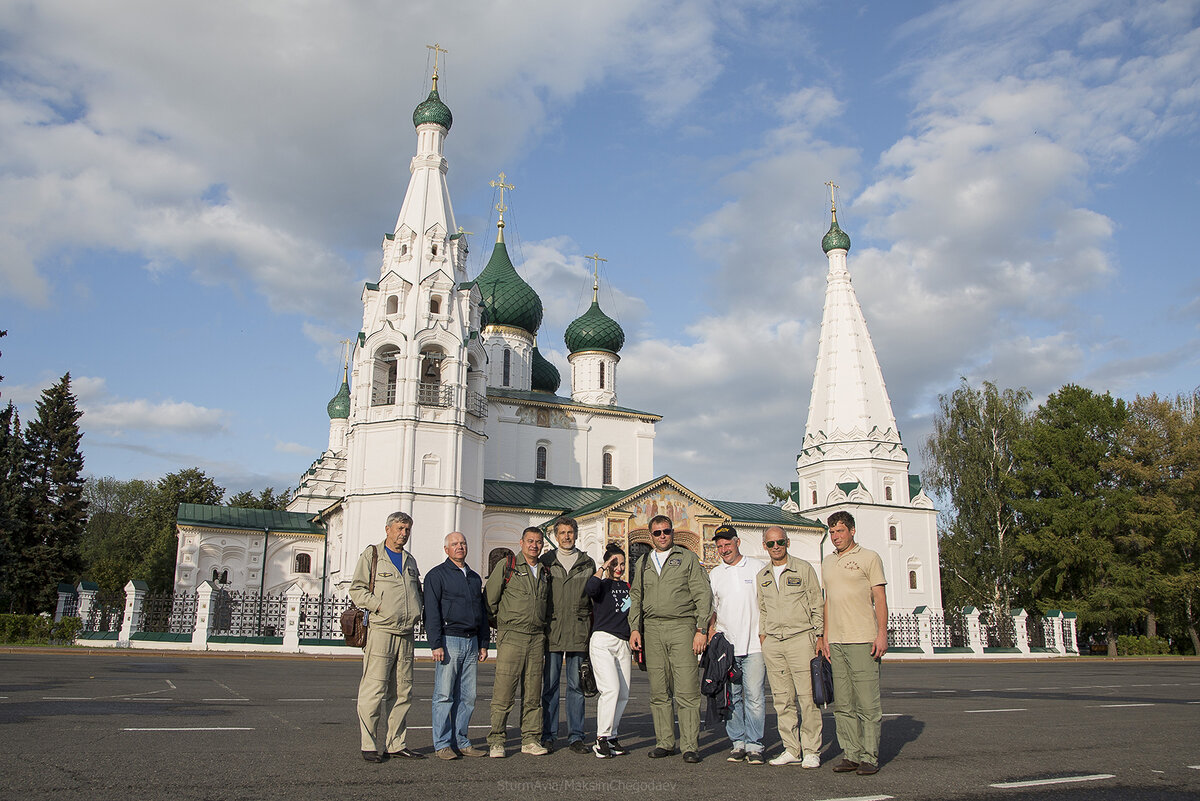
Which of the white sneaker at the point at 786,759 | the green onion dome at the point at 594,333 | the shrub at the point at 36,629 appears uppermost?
the green onion dome at the point at 594,333

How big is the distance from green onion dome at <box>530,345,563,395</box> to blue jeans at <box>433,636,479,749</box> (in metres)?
36.6

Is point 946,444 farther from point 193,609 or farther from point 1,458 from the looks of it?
point 1,458

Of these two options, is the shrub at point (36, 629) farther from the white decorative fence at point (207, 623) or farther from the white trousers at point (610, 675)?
the white trousers at point (610, 675)

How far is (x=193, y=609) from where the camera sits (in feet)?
80.4

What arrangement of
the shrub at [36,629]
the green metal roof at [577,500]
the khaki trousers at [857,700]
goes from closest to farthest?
the khaki trousers at [857,700]
the shrub at [36,629]
the green metal roof at [577,500]

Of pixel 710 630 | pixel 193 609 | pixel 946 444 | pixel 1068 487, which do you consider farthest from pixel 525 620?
pixel 946 444

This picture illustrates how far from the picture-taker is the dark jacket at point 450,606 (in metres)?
6.73

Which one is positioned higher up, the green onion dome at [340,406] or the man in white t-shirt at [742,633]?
the green onion dome at [340,406]

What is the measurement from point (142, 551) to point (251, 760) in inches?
2118

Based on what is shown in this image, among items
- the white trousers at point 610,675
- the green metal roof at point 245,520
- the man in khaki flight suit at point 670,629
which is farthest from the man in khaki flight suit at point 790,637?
the green metal roof at point 245,520

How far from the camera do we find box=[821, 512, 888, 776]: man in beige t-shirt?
6234 millimetres

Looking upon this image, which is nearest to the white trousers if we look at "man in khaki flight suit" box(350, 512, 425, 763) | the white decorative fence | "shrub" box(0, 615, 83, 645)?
"man in khaki flight suit" box(350, 512, 425, 763)

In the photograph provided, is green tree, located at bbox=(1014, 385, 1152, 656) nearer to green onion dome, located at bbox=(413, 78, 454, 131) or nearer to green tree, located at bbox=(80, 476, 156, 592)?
green onion dome, located at bbox=(413, 78, 454, 131)

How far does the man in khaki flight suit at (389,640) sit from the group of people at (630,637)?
0.04 feet
